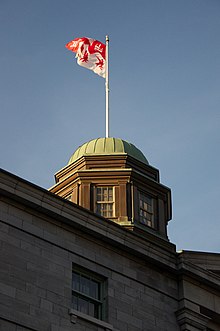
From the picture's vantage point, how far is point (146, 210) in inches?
1741

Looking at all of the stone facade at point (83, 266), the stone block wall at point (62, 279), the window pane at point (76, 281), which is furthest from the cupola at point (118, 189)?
the window pane at point (76, 281)

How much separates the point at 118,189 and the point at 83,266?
45.8 feet

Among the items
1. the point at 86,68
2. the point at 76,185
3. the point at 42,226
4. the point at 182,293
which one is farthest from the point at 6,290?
the point at 86,68

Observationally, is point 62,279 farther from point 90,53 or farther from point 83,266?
point 90,53

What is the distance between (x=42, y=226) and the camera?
29.6 metres

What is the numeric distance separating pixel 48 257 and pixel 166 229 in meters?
16.1

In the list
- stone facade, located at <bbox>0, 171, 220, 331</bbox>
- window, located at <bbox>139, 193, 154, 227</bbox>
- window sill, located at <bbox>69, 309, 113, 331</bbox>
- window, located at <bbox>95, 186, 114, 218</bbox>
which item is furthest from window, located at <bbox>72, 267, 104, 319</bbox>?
window, located at <bbox>139, 193, 154, 227</bbox>

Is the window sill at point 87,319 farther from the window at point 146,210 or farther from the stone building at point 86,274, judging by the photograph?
the window at point 146,210

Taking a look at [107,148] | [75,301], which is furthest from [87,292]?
[107,148]

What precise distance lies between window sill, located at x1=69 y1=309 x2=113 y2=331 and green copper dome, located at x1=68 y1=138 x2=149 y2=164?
654 inches

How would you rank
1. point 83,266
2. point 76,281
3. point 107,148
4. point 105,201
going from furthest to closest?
point 107,148 → point 105,201 → point 83,266 → point 76,281

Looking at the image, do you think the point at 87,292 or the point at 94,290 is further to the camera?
the point at 94,290

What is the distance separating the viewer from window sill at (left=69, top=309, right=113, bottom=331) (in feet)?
94.0

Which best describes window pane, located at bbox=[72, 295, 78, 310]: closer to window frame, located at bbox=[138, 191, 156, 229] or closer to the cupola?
the cupola
